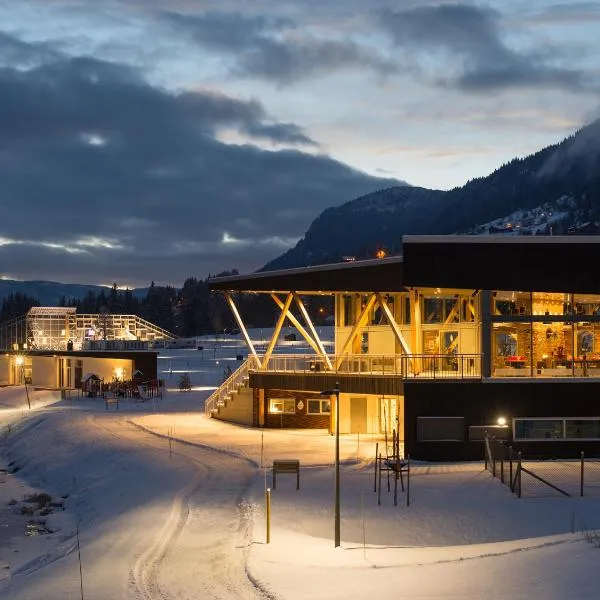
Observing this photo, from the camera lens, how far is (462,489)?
1248 inches

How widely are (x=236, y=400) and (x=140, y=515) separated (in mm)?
23800

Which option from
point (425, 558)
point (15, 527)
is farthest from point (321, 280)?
point (425, 558)

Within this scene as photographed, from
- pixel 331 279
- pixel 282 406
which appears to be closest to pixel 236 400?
pixel 282 406

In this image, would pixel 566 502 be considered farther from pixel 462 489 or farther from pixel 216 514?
pixel 216 514

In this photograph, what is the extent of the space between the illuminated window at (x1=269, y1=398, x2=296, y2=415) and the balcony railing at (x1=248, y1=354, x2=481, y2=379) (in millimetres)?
1792

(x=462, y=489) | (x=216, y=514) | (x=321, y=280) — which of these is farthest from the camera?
(x=321, y=280)

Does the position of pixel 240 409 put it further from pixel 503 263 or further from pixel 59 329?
pixel 59 329

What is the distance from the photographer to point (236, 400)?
173ft

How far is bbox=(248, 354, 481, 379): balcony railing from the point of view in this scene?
130ft

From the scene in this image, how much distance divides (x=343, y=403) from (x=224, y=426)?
7.15m

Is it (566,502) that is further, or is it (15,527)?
(15,527)

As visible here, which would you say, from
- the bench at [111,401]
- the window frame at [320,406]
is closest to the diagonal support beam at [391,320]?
the window frame at [320,406]

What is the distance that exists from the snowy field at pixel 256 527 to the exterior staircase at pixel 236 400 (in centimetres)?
393

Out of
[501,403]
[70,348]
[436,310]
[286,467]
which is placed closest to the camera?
[286,467]
